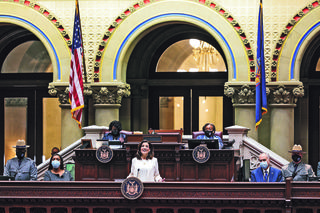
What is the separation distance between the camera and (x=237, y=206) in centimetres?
1113

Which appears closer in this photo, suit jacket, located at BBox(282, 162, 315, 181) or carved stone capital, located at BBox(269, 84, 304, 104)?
suit jacket, located at BBox(282, 162, 315, 181)

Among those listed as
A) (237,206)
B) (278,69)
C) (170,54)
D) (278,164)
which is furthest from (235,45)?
(237,206)

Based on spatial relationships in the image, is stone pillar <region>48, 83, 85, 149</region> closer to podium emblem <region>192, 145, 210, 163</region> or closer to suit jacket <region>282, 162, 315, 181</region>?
podium emblem <region>192, 145, 210, 163</region>

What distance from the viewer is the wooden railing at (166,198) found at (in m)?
11.0

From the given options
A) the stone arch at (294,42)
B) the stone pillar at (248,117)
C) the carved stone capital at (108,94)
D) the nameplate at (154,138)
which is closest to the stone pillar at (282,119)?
the stone arch at (294,42)

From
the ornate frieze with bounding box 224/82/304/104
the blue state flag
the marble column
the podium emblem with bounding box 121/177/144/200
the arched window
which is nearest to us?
the podium emblem with bounding box 121/177/144/200

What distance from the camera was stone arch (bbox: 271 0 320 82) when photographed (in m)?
20.0

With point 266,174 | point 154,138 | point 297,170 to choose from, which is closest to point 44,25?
point 154,138

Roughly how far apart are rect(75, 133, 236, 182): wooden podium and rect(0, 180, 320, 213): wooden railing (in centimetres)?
362

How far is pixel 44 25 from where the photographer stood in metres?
20.9

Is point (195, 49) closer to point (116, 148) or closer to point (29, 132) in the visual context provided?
point (29, 132)

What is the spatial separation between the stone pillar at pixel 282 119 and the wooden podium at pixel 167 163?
5.31 meters

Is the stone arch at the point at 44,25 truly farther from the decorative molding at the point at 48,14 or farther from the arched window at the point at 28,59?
the arched window at the point at 28,59

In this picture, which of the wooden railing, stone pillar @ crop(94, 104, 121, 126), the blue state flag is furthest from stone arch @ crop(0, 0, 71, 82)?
the wooden railing
